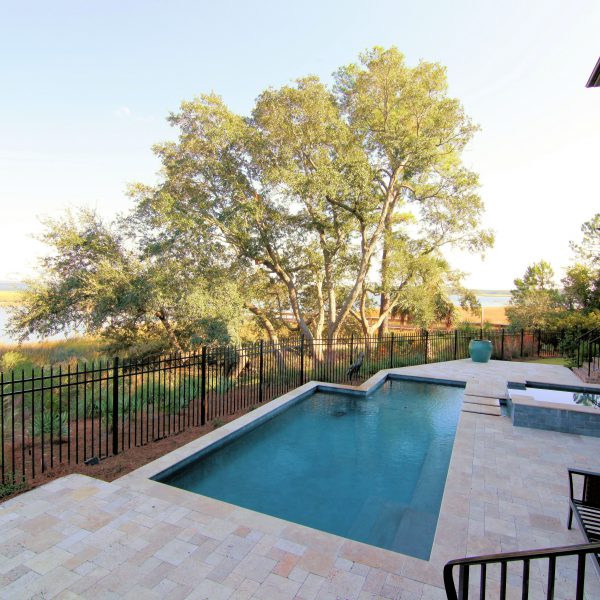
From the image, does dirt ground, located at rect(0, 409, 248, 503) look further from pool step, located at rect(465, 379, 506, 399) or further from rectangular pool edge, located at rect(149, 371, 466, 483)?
pool step, located at rect(465, 379, 506, 399)

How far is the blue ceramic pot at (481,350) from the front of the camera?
1235 centimetres

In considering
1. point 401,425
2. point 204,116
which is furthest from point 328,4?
point 401,425

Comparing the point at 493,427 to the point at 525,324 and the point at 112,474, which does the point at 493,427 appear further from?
the point at 525,324

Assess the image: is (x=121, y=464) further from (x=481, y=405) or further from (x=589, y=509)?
(x=481, y=405)

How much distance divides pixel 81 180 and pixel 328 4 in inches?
443

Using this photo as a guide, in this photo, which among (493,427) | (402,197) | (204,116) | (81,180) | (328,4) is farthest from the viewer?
(402,197)

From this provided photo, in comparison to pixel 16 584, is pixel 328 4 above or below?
above

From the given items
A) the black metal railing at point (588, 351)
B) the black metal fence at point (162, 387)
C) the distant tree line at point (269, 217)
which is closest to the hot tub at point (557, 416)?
the black metal railing at point (588, 351)

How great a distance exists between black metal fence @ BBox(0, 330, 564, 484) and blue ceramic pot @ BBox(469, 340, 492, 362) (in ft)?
3.77

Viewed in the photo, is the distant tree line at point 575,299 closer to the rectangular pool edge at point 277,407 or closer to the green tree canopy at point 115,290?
the rectangular pool edge at point 277,407

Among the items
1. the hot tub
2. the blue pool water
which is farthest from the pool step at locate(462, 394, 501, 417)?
the hot tub

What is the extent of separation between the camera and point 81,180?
14516 mm

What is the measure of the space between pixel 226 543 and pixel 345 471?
2.47 m

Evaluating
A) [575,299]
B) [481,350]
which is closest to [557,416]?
[481,350]
